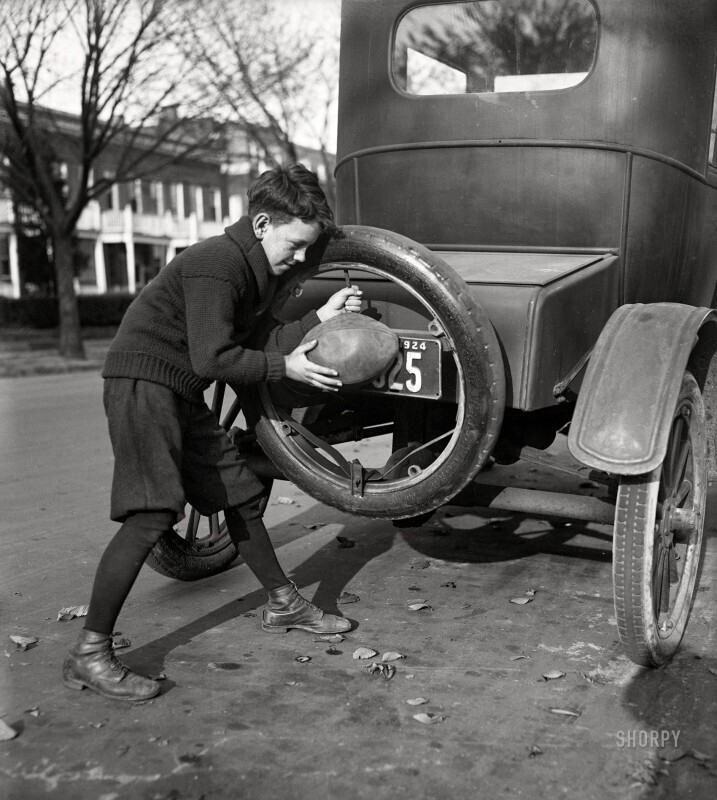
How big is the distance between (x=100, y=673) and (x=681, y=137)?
3247 millimetres

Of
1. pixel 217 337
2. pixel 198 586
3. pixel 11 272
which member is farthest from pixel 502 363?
pixel 11 272

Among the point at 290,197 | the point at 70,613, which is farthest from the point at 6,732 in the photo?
the point at 290,197

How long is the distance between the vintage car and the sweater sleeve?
0.49 meters

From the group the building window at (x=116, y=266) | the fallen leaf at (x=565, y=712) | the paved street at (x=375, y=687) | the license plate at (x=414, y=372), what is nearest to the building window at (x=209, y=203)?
the building window at (x=116, y=266)

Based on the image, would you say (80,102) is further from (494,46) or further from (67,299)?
(494,46)

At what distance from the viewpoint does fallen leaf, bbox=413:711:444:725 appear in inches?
115

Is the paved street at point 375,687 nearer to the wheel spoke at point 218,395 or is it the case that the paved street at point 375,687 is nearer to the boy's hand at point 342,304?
the wheel spoke at point 218,395

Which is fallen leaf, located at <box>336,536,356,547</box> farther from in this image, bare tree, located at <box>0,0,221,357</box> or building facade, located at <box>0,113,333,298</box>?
building facade, located at <box>0,113,333,298</box>

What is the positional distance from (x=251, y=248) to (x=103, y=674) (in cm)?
157

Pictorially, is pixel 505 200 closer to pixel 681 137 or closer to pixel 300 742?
pixel 681 137

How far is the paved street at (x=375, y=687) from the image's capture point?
8.55ft

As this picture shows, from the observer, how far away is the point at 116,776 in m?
2.60

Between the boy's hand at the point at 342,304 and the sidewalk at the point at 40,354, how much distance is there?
13641 millimetres

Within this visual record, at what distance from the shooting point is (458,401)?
11.2 ft
